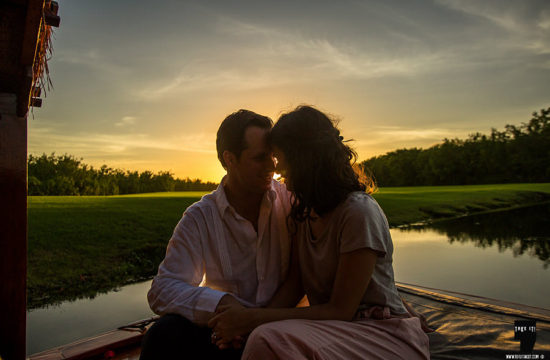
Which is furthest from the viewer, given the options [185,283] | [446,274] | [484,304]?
[446,274]

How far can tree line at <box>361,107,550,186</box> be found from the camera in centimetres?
5312

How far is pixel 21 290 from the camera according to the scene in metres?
2.58

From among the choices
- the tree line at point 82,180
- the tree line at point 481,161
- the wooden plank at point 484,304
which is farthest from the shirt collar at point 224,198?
the tree line at point 481,161

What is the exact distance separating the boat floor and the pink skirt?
32.0 inches

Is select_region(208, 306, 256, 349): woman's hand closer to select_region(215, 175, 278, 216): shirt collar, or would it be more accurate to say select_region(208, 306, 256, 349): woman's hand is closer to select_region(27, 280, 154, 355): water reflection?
select_region(215, 175, 278, 216): shirt collar

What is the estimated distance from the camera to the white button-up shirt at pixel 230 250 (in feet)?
7.41

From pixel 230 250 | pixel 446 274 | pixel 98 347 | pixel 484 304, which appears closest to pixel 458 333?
pixel 484 304

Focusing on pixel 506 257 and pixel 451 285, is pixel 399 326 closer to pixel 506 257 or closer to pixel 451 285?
pixel 451 285

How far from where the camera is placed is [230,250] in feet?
7.72

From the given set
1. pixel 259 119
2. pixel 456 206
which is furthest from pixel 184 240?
pixel 456 206

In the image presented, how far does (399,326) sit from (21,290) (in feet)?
8.02

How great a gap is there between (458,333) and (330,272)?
1387 mm

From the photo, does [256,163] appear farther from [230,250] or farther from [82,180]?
[82,180]

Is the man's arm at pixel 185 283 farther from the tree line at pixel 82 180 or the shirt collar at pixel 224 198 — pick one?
the tree line at pixel 82 180
